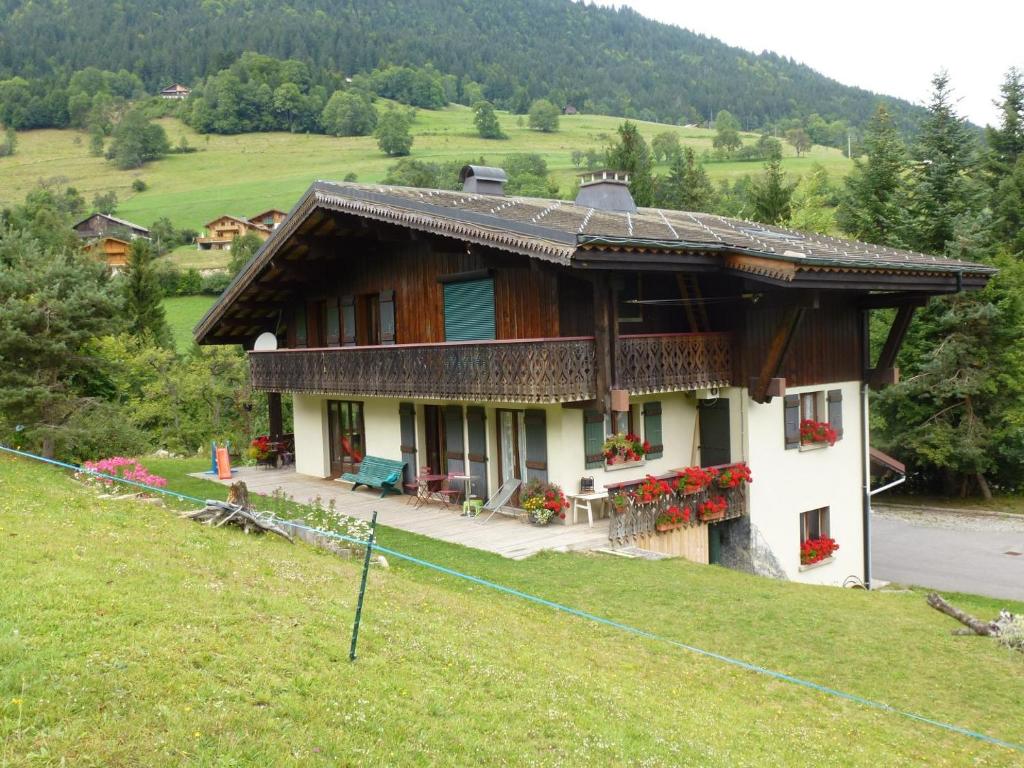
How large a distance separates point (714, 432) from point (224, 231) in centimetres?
7677

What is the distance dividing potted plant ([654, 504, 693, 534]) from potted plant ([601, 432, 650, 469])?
149 cm

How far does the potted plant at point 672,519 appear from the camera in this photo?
17.0 m

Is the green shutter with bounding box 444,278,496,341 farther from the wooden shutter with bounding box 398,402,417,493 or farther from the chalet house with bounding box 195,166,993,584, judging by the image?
the wooden shutter with bounding box 398,402,417,493

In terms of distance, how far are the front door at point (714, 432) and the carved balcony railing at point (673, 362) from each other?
0.68 meters

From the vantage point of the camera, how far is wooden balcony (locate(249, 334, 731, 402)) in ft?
52.5

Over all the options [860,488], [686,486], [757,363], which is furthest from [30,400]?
[860,488]

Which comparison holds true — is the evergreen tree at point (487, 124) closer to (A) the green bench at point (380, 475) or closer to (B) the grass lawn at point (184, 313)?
(B) the grass lawn at point (184, 313)

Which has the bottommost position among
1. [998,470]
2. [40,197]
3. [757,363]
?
[998,470]

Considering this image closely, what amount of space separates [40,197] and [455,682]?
3659 inches

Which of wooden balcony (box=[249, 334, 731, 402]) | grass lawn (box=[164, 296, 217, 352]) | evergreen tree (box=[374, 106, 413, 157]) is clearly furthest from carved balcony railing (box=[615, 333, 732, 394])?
evergreen tree (box=[374, 106, 413, 157])

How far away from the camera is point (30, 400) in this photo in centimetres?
2145

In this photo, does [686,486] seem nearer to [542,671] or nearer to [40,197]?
[542,671]

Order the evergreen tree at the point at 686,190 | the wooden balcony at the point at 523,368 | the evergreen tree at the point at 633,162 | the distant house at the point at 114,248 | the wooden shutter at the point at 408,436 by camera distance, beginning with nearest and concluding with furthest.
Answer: the wooden balcony at the point at 523,368
the wooden shutter at the point at 408,436
the evergreen tree at the point at 633,162
the evergreen tree at the point at 686,190
the distant house at the point at 114,248

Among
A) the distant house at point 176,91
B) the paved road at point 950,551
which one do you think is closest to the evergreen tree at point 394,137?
the distant house at point 176,91
